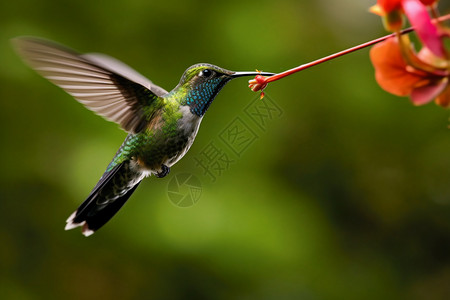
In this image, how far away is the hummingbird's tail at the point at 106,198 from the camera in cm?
148

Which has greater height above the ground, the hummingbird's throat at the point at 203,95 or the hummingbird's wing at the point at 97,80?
the hummingbird's wing at the point at 97,80

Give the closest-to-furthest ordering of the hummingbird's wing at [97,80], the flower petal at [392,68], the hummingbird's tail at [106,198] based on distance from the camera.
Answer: the flower petal at [392,68] < the hummingbird's wing at [97,80] < the hummingbird's tail at [106,198]

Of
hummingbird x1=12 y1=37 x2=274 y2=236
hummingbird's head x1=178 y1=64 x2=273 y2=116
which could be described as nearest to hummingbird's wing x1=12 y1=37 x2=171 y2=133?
hummingbird x1=12 y1=37 x2=274 y2=236

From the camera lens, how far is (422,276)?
320 centimetres

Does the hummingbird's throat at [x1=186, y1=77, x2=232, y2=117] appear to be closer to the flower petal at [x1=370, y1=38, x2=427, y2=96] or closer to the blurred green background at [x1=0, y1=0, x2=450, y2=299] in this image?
the flower petal at [x1=370, y1=38, x2=427, y2=96]

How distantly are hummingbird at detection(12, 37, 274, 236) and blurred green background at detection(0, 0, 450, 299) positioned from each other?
2.79 ft

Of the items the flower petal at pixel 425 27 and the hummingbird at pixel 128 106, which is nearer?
the flower petal at pixel 425 27

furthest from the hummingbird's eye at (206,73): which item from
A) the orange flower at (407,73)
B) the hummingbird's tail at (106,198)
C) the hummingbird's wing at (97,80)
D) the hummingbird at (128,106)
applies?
the orange flower at (407,73)

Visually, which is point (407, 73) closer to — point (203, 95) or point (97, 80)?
point (203, 95)

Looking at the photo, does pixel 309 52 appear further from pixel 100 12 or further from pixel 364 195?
pixel 100 12

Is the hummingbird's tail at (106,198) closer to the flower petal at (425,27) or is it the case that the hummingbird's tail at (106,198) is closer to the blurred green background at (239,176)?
the blurred green background at (239,176)

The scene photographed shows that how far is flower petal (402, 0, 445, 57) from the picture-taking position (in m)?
0.70

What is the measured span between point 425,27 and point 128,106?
2.87 ft

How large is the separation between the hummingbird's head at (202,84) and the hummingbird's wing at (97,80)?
4.6 inches
